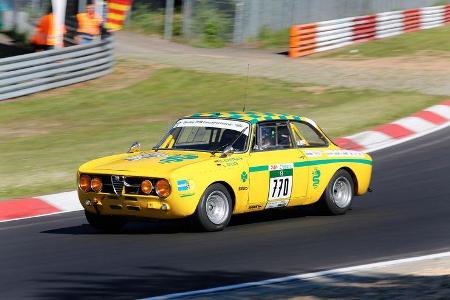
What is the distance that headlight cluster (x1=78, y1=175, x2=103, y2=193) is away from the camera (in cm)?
1048

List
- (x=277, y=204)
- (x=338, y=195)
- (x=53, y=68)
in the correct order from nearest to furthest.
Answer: (x=277, y=204)
(x=338, y=195)
(x=53, y=68)

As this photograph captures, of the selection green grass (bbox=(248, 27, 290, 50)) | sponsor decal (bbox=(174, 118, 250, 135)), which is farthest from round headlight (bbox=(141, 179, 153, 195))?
green grass (bbox=(248, 27, 290, 50))

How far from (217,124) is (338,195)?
5.75ft

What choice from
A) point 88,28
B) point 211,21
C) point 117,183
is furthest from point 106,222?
point 211,21

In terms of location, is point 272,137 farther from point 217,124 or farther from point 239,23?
point 239,23

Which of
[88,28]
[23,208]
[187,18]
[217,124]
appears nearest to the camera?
[217,124]

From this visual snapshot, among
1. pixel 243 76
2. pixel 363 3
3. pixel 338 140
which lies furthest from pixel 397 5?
pixel 338 140

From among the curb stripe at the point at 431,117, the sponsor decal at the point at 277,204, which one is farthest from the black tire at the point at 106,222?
the curb stripe at the point at 431,117

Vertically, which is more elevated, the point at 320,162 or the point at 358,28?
the point at 320,162

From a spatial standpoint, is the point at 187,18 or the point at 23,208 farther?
the point at 187,18

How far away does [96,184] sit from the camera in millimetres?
10492

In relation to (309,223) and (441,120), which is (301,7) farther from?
(309,223)

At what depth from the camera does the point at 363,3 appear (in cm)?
3919

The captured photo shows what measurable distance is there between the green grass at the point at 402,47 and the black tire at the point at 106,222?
20917 millimetres
